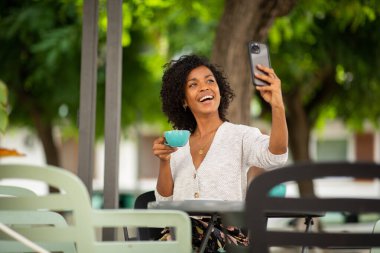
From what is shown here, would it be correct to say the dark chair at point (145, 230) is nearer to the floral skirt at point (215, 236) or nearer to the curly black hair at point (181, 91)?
the floral skirt at point (215, 236)

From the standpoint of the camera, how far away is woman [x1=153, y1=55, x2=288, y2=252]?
390 centimetres

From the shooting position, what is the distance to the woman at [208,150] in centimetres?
390

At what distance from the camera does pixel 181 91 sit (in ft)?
15.2

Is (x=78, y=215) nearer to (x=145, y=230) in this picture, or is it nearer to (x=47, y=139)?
(x=145, y=230)

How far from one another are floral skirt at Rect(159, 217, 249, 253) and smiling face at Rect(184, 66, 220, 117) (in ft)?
2.19

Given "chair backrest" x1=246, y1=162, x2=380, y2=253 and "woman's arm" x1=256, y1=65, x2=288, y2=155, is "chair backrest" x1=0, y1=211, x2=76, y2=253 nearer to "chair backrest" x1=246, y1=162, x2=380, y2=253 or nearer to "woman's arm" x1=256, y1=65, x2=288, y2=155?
"chair backrest" x1=246, y1=162, x2=380, y2=253

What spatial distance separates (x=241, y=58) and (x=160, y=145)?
402 cm

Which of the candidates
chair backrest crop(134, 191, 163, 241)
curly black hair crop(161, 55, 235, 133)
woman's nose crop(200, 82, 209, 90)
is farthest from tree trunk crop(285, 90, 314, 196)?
chair backrest crop(134, 191, 163, 241)

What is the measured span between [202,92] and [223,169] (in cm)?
48

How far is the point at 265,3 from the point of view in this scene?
7.38m

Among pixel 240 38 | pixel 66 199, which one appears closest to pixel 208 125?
pixel 66 199

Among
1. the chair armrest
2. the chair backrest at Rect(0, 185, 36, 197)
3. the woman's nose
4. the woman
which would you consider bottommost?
the chair armrest

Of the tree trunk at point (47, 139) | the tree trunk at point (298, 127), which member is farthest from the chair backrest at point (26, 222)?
the tree trunk at point (298, 127)

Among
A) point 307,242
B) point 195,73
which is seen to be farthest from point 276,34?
point 307,242
